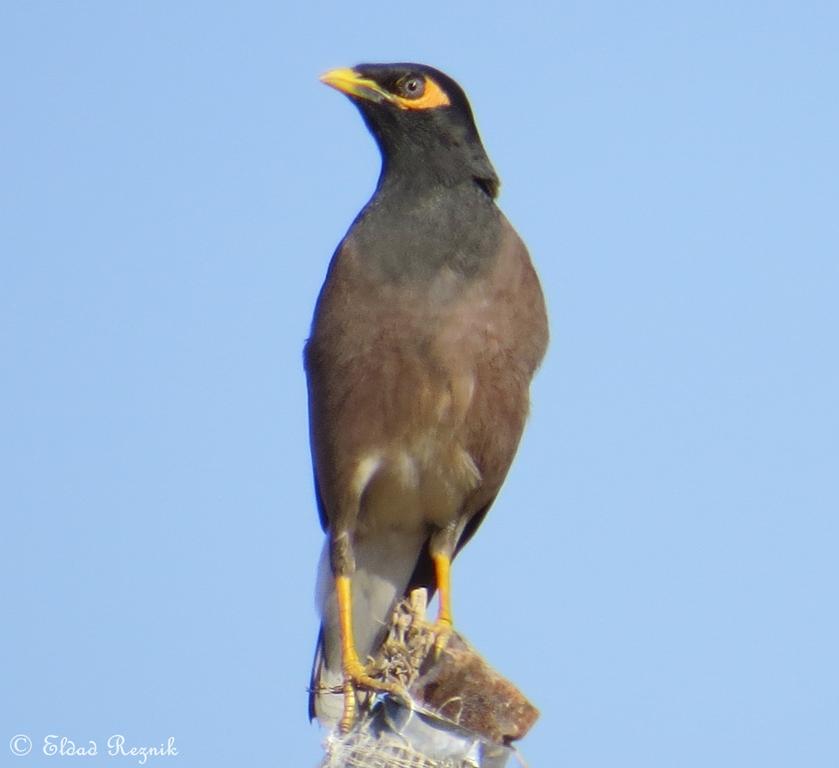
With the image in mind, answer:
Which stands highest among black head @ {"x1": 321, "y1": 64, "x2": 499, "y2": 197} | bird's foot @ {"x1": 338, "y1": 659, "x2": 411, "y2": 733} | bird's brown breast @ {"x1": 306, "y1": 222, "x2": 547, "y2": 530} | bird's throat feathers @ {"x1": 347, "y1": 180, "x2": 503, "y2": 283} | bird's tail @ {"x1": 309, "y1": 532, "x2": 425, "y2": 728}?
black head @ {"x1": 321, "y1": 64, "x2": 499, "y2": 197}

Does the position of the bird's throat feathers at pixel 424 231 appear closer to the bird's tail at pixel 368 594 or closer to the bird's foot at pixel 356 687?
the bird's tail at pixel 368 594

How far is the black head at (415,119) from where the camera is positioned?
240 inches

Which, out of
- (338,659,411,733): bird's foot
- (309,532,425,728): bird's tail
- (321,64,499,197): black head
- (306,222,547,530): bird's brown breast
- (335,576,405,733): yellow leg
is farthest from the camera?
(321,64,499,197): black head

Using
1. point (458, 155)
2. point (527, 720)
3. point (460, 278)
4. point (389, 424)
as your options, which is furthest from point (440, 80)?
point (527, 720)

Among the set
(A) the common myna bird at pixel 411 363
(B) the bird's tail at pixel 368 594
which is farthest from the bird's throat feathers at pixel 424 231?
(B) the bird's tail at pixel 368 594

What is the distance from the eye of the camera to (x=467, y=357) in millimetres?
5629

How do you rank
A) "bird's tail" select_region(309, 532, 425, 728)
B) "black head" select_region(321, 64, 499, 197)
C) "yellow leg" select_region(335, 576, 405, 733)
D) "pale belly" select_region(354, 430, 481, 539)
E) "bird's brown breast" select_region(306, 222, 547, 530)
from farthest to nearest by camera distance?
"black head" select_region(321, 64, 499, 197) < "bird's tail" select_region(309, 532, 425, 728) < "pale belly" select_region(354, 430, 481, 539) < "bird's brown breast" select_region(306, 222, 547, 530) < "yellow leg" select_region(335, 576, 405, 733)

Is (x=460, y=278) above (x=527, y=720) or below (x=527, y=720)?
above

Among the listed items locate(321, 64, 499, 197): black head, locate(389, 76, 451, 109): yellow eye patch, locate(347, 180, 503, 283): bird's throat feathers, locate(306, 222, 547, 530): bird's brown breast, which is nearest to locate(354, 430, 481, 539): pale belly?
locate(306, 222, 547, 530): bird's brown breast

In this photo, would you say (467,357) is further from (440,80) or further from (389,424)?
(440,80)

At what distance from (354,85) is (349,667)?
2.21 meters

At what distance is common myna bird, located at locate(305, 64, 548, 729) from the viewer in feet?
18.6

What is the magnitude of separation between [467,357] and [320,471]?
804 mm

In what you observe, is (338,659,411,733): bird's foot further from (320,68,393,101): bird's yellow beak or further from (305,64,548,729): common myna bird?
(320,68,393,101): bird's yellow beak
